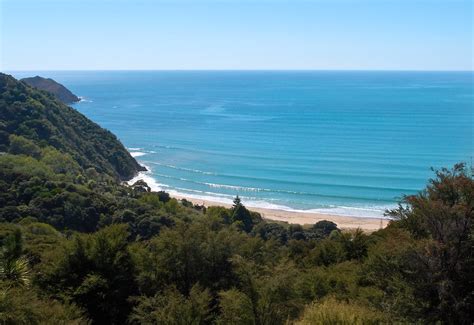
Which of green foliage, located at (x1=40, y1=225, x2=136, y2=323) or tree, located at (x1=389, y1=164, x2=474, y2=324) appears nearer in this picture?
tree, located at (x1=389, y1=164, x2=474, y2=324)

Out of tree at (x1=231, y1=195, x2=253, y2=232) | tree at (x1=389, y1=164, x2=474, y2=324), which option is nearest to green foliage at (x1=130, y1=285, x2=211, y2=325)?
tree at (x1=389, y1=164, x2=474, y2=324)

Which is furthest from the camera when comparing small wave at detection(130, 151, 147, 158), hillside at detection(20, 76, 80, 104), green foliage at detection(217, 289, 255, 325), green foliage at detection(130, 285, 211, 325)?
hillside at detection(20, 76, 80, 104)

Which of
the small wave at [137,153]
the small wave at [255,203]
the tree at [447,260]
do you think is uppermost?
the small wave at [137,153]

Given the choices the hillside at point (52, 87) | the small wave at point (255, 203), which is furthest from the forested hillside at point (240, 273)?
the hillside at point (52, 87)

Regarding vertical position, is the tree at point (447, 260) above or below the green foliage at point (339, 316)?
above

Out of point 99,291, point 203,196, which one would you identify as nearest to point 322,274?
point 99,291

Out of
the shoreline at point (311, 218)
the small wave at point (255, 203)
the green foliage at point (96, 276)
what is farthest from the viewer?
the small wave at point (255, 203)

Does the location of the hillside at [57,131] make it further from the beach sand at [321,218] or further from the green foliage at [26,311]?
the green foliage at [26,311]

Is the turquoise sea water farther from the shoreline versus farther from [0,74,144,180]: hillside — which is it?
[0,74,144,180]: hillside
